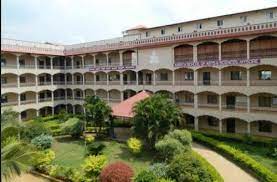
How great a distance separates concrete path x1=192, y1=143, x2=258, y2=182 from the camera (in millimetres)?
21594

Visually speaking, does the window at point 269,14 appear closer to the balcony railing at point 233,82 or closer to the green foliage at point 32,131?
the balcony railing at point 233,82

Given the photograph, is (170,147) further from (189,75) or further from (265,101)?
(189,75)

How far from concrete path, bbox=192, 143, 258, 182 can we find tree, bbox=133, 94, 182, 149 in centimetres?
406

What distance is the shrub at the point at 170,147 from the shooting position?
2425 centimetres

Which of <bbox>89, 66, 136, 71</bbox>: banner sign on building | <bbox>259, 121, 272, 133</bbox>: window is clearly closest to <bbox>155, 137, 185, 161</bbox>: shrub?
<bbox>259, 121, 272, 133</bbox>: window

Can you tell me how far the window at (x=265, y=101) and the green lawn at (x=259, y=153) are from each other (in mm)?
5527

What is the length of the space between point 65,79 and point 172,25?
2125cm

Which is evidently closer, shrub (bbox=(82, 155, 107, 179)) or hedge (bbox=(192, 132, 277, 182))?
hedge (bbox=(192, 132, 277, 182))

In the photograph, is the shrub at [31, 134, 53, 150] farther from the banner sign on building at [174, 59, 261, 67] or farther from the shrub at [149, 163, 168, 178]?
the banner sign on building at [174, 59, 261, 67]

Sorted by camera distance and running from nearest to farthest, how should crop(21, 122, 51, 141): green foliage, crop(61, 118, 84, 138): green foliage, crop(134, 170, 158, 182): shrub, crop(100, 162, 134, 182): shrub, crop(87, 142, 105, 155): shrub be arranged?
1. crop(134, 170, 158, 182): shrub
2. crop(100, 162, 134, 182): shrub
3. crop(87, 142, 105, 155): shrub
4. crop(21, 122, 51, 141): green foliage
5. crop(61, 118, 84, 138): green foliage

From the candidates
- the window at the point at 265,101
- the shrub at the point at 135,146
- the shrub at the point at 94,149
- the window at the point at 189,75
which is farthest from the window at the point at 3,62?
the window at the point at 265,101

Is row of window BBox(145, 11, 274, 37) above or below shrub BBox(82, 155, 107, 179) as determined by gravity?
above

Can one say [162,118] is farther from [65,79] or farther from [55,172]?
[65,79]

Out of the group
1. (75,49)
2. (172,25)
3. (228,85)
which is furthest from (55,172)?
(75,49)
